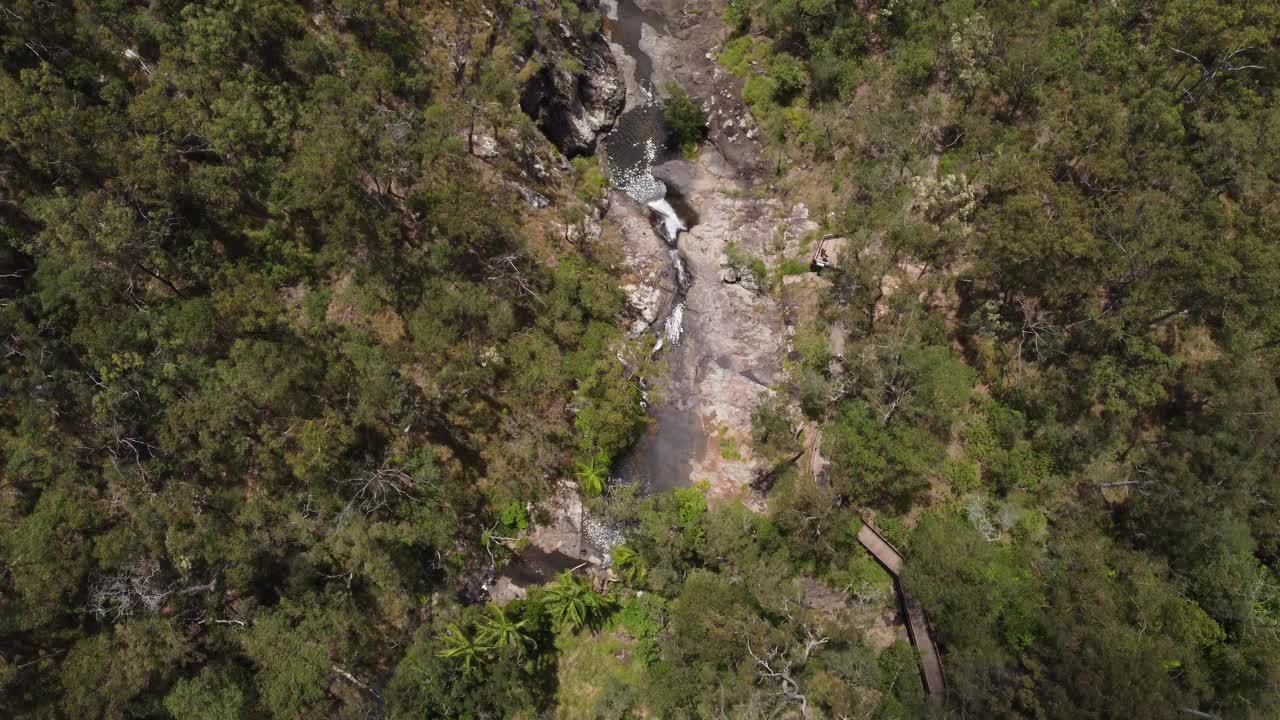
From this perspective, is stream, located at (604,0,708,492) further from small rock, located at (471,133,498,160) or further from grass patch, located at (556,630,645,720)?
small rock, located at (471,133,498,160)

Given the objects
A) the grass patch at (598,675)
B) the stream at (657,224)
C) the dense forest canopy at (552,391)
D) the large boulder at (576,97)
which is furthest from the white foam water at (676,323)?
the grass patch at (598,675)

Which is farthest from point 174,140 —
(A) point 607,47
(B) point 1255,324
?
(B) point 1255,324

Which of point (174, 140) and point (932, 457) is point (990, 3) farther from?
point (174, 140)

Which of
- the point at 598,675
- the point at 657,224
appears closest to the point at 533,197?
the point at 657,224

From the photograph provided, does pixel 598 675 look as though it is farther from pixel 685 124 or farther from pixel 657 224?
pixel 685 124

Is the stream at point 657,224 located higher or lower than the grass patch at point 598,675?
higher

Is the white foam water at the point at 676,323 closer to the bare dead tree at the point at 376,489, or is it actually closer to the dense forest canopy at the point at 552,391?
the dense forest canopy at the point at 552,391

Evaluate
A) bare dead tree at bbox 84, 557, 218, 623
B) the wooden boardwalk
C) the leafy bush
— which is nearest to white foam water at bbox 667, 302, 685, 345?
the leafy bush

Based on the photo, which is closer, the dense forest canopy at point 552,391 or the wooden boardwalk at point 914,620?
the dense forest canopy at point 552,391
